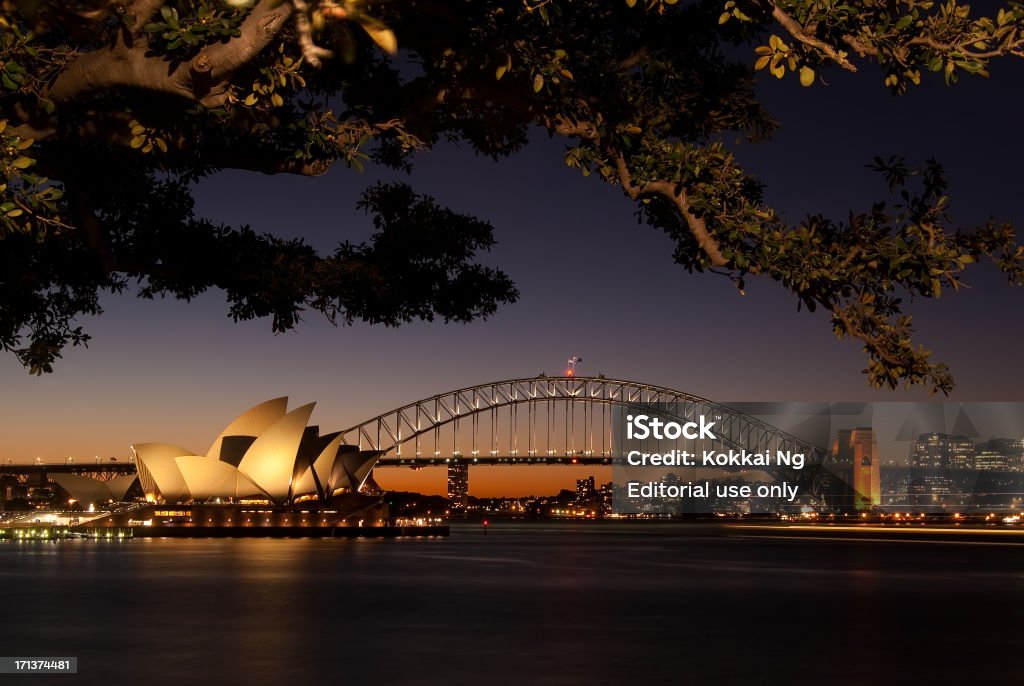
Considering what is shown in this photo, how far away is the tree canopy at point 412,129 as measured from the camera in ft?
31.8

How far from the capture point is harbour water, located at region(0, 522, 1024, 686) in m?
11.3

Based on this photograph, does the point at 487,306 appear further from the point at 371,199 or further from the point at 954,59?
the point at 954,59

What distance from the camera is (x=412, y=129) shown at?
1474cm

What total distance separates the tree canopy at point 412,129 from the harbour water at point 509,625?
3353 mm

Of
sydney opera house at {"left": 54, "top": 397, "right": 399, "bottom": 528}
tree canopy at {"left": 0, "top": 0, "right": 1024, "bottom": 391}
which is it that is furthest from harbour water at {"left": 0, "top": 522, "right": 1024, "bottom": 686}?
sydney opera house at {"left": 54, "top": 397, "right": 399, "bottom": 528}

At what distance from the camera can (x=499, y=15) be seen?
12.2 m

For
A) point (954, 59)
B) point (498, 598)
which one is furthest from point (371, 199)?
point (954, 59)

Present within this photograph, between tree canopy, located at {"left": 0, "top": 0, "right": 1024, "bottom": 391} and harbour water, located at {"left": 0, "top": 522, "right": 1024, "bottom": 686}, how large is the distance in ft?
11.0

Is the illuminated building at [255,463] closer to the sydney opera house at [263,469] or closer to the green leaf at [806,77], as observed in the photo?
the sydney opera house at [263,469]

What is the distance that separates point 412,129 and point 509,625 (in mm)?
→ 6494

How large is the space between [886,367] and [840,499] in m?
135

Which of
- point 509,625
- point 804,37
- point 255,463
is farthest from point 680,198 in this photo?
point 255,463

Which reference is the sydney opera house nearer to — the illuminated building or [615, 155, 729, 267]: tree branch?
the illuminated building

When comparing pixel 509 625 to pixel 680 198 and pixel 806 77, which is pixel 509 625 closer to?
pixel 680 198
